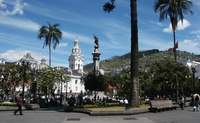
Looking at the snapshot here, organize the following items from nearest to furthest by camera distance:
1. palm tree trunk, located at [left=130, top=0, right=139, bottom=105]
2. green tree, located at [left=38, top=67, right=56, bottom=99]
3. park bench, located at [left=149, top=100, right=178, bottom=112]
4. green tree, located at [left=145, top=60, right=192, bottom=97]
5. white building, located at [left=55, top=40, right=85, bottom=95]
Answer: park bench, located at [left=149, top=100, right=178, bottom=112]
palm tree trunk, located at [left=130, top=0, right=139, bottom=105]
green tree, located at [left=145, top=60, right=192, bottom=97]
green tree, located at [left=38, top=67, right=56, bottom=99]
white building, located at [left=55, top=40, right=85, bottom=95]

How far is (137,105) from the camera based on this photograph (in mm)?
33375

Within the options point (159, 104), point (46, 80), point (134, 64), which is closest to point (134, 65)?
point (134, 64)

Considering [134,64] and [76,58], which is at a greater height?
[76,58]

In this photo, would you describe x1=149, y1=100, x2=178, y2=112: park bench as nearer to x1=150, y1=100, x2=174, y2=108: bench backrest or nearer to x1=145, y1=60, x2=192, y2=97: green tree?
x1=150, y1=100, x2=174, y2=108: bench backrest

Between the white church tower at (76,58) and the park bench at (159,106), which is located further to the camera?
the white church tower at (76,58)

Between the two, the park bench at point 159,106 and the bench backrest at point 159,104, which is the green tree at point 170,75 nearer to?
the park bench at point 159,106

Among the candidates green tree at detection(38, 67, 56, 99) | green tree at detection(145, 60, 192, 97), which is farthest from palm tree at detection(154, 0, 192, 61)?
green tree at detection(38, 67, 56, 99)

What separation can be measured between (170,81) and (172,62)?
2603mm

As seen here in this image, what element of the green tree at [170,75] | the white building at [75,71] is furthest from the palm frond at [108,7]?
the white building at [75,71]

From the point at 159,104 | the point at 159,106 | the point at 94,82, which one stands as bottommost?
the point at 159,106

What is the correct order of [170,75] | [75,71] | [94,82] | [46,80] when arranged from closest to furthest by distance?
1. [94,82]
2. [170,75]
3. [46,80]
4. [75,71]

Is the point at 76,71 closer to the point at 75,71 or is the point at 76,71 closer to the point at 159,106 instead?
the point at 75,71

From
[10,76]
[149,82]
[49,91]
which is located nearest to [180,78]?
[149,82]

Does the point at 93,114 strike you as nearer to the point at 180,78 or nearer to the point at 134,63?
the point at 134,63
